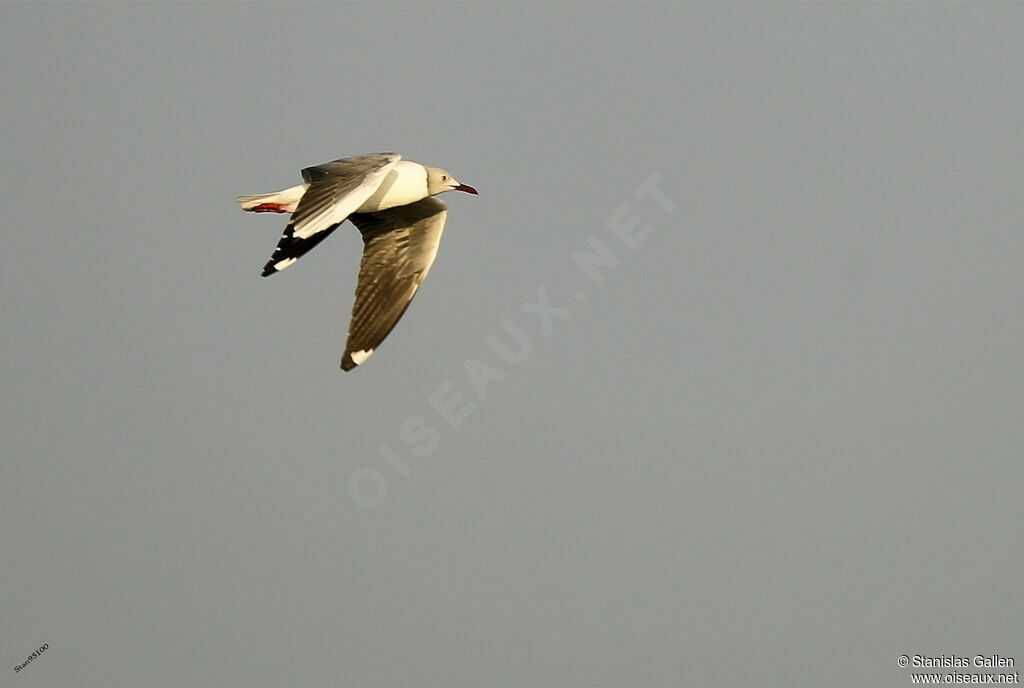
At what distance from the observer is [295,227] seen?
10297 mm

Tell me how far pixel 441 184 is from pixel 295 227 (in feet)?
10.3

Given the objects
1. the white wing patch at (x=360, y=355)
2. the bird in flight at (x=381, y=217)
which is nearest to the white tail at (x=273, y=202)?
the bird in flight at (x=381, y=217)

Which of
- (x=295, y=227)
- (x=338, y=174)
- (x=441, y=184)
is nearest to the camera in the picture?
(x=295, y=227)

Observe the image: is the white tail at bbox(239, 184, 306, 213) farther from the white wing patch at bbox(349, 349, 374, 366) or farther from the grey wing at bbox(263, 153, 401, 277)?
the white wing patch at bbox(349, 349, 374, 366)

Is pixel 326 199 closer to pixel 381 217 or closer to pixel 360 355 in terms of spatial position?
pixel 360 355

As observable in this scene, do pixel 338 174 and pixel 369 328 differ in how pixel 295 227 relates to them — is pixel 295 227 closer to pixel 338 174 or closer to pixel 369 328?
pixel 338 174

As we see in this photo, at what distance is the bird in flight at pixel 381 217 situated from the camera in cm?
1130

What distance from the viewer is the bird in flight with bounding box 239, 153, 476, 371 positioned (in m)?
11.3

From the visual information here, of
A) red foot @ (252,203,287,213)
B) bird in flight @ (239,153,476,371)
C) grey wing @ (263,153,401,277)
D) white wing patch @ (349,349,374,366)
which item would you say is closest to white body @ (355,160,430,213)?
bird in flight @ (239,153,476,371)

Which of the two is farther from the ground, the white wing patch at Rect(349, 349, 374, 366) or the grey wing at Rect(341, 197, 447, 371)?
the grey wing at Rect(341, 197, 447, 371)

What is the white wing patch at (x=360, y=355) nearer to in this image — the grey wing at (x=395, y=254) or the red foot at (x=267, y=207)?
the grey wing at (x=395, y=254)

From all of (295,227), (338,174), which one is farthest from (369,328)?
(295,227)

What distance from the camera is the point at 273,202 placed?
11859 mm

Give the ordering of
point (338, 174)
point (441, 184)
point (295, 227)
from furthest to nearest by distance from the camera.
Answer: point (441, 184), point (338, 174), point (295, 227)
